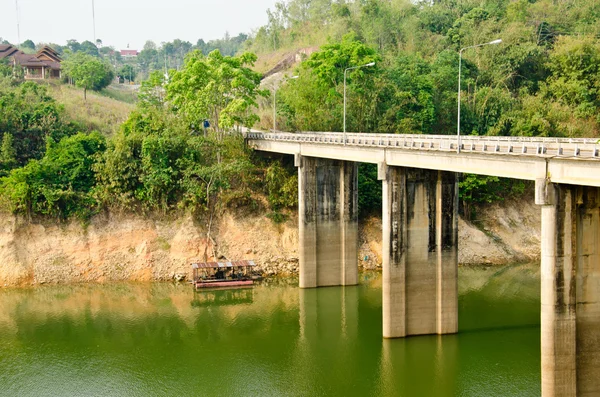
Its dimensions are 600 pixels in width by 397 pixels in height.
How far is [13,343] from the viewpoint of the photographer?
46344mm

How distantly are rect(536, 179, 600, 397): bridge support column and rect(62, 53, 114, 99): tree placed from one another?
76.3 meters

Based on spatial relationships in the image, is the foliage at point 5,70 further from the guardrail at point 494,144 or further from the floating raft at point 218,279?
the guardrail at point 494,144

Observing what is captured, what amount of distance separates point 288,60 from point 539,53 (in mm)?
39918

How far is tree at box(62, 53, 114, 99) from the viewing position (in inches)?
4001

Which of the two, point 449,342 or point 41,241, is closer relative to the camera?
point 449,342

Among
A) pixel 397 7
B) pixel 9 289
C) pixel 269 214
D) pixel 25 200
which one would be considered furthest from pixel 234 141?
pixel 397 7

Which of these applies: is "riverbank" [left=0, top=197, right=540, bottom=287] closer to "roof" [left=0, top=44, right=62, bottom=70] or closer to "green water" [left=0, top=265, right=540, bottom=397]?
"green water" [left=0, top=265, right=540, bottom=397]

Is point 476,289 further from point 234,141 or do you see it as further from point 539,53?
point 539,53

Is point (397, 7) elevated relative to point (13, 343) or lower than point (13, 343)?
elevated

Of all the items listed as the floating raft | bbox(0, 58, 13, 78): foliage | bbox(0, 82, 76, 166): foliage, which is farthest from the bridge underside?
bbox(0, 58, 13, 78): foliage

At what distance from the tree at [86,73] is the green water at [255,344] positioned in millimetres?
48779

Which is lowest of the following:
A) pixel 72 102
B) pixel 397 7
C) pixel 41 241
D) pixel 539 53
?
pixel 41 241

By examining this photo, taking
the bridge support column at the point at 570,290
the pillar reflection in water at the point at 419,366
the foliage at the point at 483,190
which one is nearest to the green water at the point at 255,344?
the pillar reflection in water at the point at 419,366

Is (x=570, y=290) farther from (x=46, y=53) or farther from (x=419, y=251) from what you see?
(x=46, y=53)
